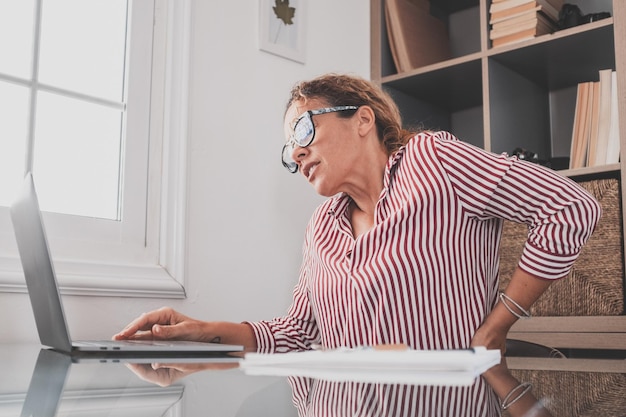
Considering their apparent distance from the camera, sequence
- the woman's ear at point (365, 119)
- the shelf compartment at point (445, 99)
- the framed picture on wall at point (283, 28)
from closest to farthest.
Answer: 1. the woman's ear at point (365, 119)
2. the framed picture on wall at point (283, 28)
3. the shelf compartment at point (445, 99)

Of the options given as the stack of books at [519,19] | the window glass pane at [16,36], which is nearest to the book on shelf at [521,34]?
the stack of books at [519,19]

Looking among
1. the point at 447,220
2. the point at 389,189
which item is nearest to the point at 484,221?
the point at 447,220

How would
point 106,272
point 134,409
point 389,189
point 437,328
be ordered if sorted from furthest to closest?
point 106,272 → point 389,189 → point 437,328 → point 134,409

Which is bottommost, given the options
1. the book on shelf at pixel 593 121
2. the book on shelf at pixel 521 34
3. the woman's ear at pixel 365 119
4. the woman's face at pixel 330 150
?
the woman's face at pixel 330 150

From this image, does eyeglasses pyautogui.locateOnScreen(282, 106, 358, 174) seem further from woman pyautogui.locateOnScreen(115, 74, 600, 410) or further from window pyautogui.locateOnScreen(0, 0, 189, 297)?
window pyautogui.locateOnScreen(0, 0, 189, 297)

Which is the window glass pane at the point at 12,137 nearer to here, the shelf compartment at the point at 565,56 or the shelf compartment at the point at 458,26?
the shelf compartment at the point at 458,26

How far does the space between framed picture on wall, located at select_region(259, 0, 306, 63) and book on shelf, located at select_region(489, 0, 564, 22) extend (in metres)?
0.66

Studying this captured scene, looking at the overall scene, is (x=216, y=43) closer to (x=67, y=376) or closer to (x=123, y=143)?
(x=123, y=143)

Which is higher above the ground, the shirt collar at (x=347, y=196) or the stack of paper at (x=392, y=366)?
the shirt collar at (x=347, y=196)

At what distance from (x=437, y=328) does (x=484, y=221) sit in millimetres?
259

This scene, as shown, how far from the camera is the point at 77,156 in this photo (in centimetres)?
193

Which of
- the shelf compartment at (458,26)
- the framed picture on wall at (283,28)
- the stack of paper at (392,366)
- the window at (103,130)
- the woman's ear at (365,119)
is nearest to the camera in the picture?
the stack of paper at (392,366)

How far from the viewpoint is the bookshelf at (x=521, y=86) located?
6.79 feet

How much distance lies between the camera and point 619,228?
203 centimetres
